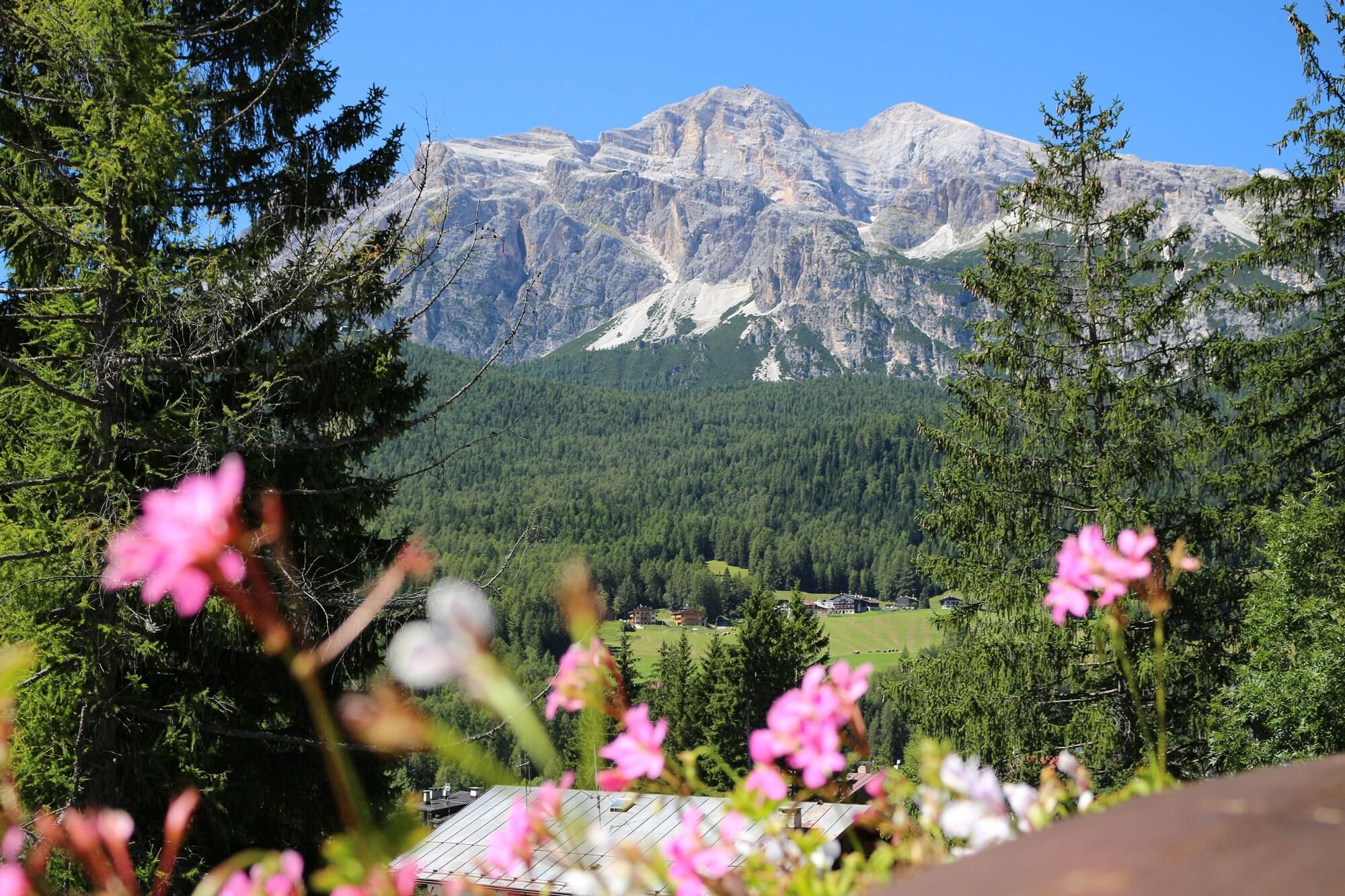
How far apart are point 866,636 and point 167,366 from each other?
83209mm

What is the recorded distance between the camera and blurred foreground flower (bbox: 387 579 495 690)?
778 millimetres

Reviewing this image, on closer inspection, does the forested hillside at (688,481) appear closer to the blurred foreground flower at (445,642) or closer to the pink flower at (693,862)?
the pink flower at (693,862)

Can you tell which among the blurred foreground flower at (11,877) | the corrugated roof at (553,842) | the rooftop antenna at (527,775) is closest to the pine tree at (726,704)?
the corrugated roof at (553,842)

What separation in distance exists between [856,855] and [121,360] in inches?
211

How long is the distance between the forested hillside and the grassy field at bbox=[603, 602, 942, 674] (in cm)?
603

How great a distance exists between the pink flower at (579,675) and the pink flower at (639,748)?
0.08 m

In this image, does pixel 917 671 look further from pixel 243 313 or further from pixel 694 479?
pixel 694 479

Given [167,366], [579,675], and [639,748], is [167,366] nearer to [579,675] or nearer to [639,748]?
[579,675]

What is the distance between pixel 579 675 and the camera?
1.22 m

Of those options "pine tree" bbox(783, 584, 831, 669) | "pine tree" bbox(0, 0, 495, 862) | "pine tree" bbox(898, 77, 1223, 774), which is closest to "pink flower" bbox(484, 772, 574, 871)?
"pine tree" bbox(0, 0, 495, 862)

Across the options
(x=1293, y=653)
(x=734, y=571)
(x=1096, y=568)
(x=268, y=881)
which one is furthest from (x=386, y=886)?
(x=734, y=571)

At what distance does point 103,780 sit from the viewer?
543cm

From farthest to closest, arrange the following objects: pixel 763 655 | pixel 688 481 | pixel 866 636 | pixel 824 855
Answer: pixel 688 481 → pixel 866 636 → pixel 763 655 → pixel 824 855

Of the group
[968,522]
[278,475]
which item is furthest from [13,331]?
[968,522]
